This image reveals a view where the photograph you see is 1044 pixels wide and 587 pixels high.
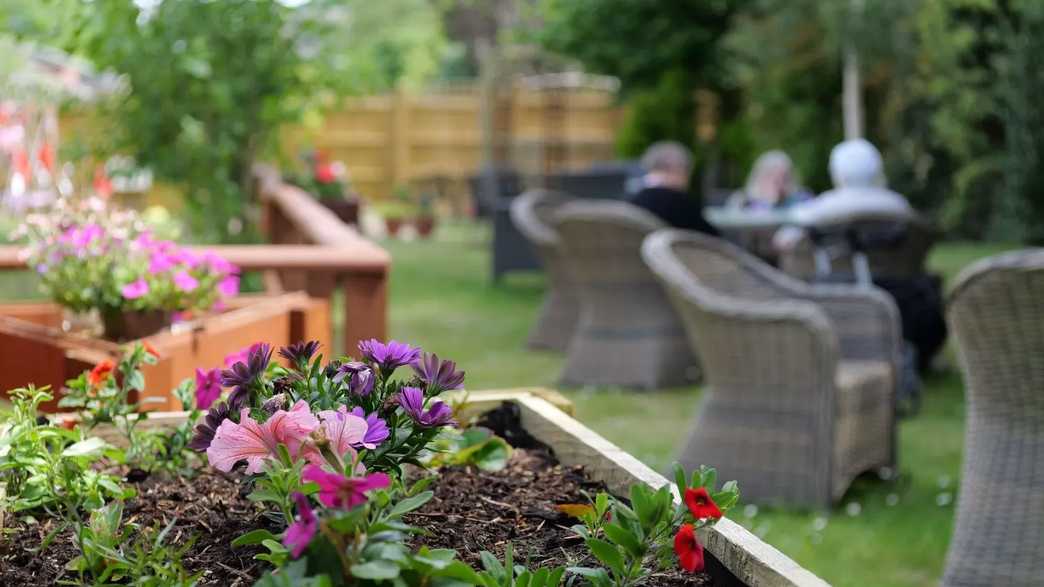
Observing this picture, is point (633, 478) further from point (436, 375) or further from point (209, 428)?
point (209, 428)

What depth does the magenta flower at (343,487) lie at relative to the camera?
94 cm

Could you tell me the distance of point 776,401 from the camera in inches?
163

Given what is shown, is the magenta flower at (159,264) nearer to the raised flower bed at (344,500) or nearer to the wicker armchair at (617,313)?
the raised flower bed at (344,500)

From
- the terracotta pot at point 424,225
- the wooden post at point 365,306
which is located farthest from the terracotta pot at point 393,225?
the wooden post at point 365,306

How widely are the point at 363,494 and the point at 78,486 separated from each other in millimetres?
634

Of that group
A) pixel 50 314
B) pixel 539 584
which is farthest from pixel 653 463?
pixel 539 584

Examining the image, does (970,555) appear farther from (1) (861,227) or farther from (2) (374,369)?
(1) (861,227)

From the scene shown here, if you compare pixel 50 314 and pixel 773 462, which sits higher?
pixel 50 314

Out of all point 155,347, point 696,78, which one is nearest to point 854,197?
point 155,347

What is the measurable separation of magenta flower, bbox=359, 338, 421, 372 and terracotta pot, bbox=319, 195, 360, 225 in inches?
359

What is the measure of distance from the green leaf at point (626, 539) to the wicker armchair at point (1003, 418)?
1.93 m

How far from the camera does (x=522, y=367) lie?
7074 millimetres

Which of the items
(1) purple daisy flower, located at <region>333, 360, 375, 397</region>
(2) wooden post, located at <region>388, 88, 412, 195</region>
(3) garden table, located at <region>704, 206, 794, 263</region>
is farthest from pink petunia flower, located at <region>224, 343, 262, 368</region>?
(2) wooden post, located at <region>388, 88, 412, 195</region>

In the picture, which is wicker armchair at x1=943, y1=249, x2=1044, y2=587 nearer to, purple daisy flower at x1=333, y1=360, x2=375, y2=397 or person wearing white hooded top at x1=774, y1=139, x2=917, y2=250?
purple daisy flower at x1=333, y1=360, x2=375, y2=397
